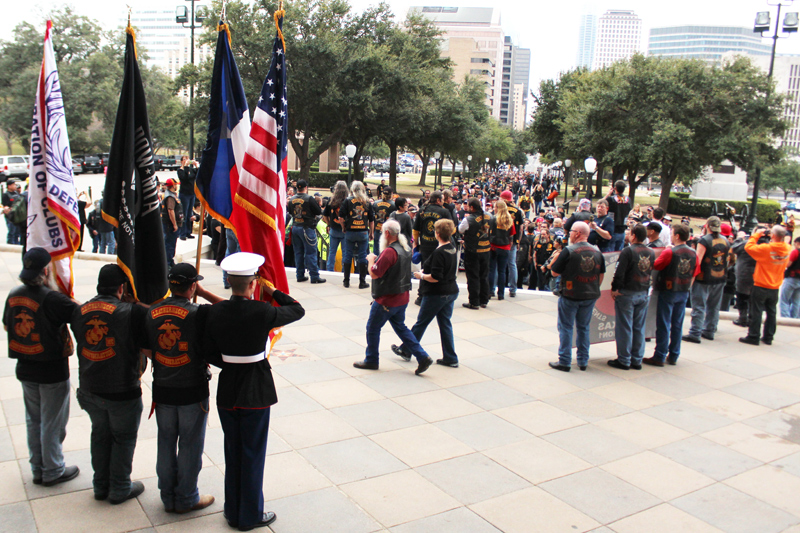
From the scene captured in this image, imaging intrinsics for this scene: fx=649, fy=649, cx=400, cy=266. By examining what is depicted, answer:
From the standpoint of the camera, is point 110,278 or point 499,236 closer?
point 110,278

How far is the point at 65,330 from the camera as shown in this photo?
15.5 ft

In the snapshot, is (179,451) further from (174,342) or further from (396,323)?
(396,323)

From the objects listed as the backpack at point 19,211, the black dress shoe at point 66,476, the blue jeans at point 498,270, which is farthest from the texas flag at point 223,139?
the backpack at point 19,211

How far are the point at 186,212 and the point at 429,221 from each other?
889 centimetres

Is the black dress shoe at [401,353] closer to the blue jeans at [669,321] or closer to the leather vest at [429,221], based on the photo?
the leather vest at [429,221]

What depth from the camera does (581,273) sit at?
7832 mm

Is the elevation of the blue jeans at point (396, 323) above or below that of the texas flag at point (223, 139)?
below

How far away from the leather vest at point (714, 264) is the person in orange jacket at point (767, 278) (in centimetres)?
53

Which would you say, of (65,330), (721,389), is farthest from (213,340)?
(721,389)

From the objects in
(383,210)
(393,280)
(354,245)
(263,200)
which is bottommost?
(354,245)

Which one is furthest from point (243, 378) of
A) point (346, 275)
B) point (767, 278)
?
point (767, 278)

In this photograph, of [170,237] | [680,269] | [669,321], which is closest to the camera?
[680,269]

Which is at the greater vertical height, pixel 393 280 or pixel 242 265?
pixel 242 265

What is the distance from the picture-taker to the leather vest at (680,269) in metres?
8.45
